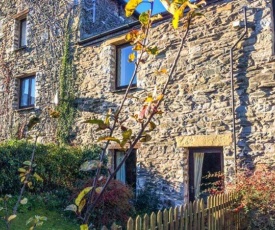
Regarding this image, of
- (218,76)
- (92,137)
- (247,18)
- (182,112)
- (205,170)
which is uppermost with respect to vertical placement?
(247,18)

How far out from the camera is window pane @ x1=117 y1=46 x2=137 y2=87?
8.30 m

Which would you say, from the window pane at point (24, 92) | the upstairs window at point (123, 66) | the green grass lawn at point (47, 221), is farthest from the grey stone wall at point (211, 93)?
the window pane at point (24, 92)

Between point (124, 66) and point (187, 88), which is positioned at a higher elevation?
point (124, 66)

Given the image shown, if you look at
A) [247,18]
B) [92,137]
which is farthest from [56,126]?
[247,18]

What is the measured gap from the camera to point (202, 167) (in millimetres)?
6508

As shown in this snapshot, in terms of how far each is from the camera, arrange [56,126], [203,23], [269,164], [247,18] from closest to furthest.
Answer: [269,164]
[247,18]
[203,23]
[56,126]

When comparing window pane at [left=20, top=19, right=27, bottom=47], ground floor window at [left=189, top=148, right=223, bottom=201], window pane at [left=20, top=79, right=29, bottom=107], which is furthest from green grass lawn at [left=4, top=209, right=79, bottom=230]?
window pane at [left=20, top=19, right=27, bottom=47]

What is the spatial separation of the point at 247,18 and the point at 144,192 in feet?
15.0

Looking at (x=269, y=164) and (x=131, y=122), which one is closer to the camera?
(x=269, y=164)

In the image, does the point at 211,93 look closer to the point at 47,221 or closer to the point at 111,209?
→ the point at 111,209

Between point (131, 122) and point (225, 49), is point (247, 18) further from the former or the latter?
point (131, 122)

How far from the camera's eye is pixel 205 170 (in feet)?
21.2

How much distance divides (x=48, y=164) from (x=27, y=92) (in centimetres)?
455

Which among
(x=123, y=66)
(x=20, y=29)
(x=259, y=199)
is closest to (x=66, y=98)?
(x=123, y=66)
